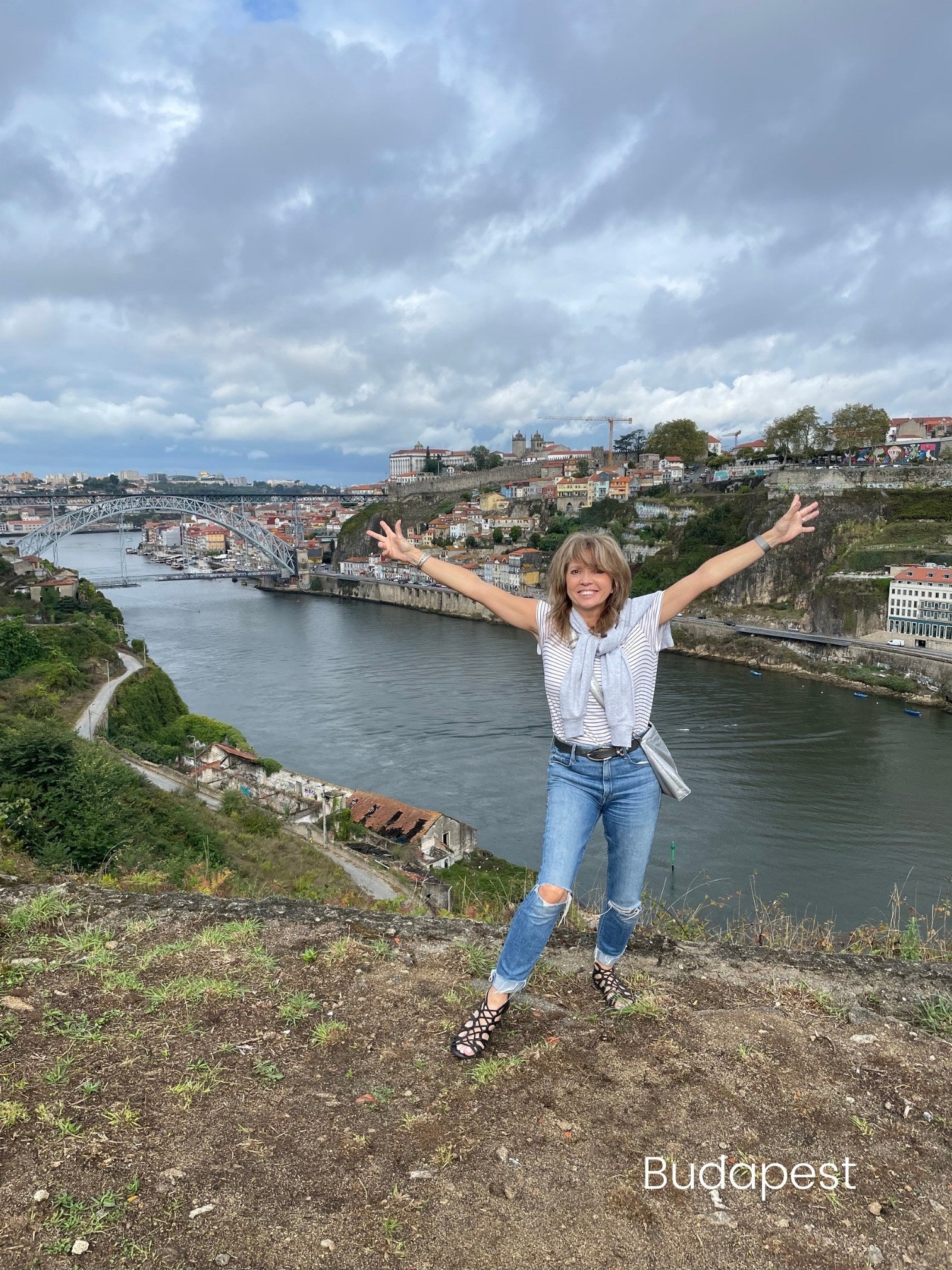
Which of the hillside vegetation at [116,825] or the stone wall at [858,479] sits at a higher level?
the stone wall at [858,479]

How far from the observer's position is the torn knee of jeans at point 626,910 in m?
1.52

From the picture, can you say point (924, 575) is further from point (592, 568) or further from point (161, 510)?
point (161, 510)

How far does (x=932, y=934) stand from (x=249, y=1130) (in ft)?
6.75

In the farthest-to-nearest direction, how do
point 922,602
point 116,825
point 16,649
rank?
point 922,602, point 16,649, point 116,825

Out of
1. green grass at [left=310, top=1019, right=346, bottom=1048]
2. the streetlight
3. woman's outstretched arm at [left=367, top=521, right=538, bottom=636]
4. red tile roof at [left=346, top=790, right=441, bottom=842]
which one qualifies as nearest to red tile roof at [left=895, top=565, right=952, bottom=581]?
red tile roof at [left=346, top=790, right=441, bottom=842]

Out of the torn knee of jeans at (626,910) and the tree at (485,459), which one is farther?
the tree at (485,459)

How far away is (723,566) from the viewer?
1516 mm

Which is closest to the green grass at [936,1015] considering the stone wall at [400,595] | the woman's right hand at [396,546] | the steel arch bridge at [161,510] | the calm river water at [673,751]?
the woman's right hand at [396,546]

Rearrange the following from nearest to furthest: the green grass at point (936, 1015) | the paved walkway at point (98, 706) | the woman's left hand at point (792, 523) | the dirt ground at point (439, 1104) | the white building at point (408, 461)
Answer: the dirt ground at point (439, 1104)
the green grass at point (936, 1015)
the woman's left hand at point (792, 523)
the paved walkway at point (98, 706)
the white building at point (408, 461)

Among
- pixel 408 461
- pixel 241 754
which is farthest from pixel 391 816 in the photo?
pixel 408 461

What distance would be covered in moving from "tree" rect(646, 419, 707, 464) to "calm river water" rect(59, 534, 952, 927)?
1016 inches

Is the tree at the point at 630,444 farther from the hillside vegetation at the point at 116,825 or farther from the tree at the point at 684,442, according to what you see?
the hillside vegetation at the point at 116,825

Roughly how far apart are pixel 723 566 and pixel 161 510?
4478 centimetres

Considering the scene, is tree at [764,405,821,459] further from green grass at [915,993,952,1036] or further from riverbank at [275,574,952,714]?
green grass at [915,993,952,1036]
